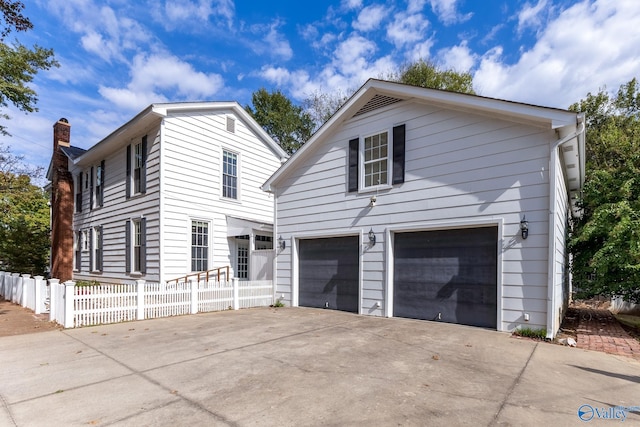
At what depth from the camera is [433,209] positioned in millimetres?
7738

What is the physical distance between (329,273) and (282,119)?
20.4m

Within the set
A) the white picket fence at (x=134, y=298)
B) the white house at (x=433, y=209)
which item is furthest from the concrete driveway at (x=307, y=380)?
the white house at (x=433, y=209)

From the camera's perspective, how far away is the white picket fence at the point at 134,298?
24.3ft

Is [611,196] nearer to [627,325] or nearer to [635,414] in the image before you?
[627,325]

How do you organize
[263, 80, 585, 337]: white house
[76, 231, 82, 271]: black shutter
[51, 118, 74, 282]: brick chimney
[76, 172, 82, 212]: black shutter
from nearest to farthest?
[263, 80, 585, 337]: white house
[76, 231, 82, 271]: black shutter
[51, 118, 74, 282]: brick chimney
[76, 172, 82, 212]: black shutter

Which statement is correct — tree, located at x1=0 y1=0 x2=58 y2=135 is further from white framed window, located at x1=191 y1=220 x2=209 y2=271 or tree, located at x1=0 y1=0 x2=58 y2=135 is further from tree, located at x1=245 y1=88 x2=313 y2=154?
tree, located at x1=245 y1=88 x2=313 y2=154

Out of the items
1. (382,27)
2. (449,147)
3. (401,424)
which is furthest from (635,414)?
(382,27)

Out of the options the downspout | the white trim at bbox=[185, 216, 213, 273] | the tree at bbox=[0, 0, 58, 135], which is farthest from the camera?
the white trim at bbox=[185, 216, 213, 273]

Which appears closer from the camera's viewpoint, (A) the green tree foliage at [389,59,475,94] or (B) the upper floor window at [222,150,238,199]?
(B) the upper floor window at [222,150,238,199]

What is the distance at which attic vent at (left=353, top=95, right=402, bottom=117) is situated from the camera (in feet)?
28.7

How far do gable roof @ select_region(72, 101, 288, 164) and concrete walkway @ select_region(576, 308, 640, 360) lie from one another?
12542mm

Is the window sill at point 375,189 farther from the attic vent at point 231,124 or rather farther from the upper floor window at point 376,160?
the attic vent at point 231,124

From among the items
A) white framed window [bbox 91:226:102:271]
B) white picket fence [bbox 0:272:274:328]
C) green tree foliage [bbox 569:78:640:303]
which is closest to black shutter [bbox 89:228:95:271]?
white framed window [bbox 91:226:102:271]

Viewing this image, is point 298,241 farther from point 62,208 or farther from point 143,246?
point 62,208
